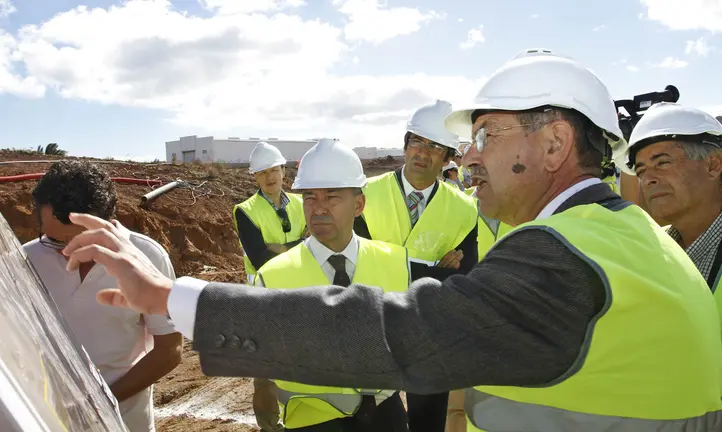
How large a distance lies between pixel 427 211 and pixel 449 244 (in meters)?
0.31

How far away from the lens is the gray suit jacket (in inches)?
46.2

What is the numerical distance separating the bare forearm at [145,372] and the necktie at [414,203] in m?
2.18

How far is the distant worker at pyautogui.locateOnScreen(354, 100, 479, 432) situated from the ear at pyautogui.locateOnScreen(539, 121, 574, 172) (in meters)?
2.59

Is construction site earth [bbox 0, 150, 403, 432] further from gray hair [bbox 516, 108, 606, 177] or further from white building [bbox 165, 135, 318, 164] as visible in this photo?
white building [bbox 165, 135, 318, 164]

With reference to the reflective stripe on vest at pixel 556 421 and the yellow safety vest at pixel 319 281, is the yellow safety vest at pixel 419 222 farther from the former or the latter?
the reflective stripe on vest at pixel 556 421

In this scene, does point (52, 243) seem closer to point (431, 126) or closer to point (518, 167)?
point (518, 167)

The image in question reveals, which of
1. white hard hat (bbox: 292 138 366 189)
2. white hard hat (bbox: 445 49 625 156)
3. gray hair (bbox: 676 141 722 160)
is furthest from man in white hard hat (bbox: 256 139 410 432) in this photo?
gray hair (bbox: 676 141 722 160)

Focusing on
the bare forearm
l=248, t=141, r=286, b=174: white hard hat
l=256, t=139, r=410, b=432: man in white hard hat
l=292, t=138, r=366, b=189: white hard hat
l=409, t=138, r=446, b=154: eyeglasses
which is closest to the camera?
the bare forearm

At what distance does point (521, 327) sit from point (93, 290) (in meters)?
2.19

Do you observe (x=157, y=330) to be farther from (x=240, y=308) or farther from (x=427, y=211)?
(x=427, y=211)

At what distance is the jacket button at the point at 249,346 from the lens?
1.22 metres

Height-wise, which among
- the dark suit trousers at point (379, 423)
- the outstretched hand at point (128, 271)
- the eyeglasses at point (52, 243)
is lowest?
the dark suit trousers at point (379, 423)

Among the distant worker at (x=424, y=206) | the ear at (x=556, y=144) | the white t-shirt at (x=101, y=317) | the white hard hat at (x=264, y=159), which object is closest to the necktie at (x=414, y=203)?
the distant worker at (x=424, y=206)

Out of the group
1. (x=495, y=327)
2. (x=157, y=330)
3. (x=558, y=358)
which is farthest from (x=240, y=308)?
(x=157, y=330)
